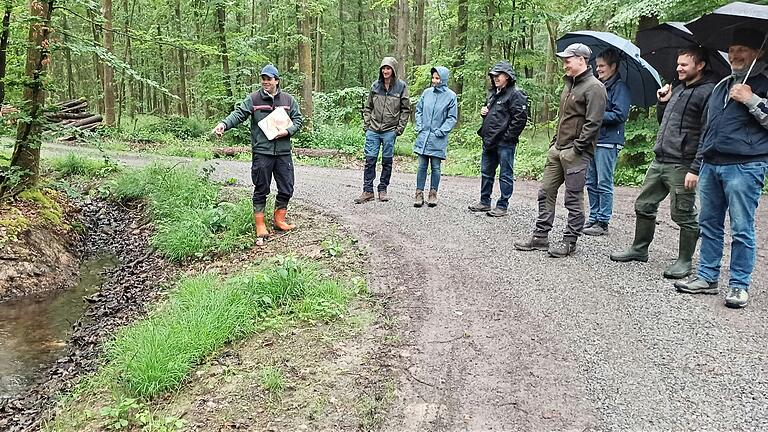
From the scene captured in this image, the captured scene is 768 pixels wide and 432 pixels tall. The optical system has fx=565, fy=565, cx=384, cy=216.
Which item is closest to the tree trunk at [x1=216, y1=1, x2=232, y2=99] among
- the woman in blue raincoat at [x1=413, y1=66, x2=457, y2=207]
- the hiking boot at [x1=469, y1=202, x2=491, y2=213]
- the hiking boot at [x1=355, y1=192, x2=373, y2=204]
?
the hiking boot at [x1=355, y1=192, x2=373, y2=204]

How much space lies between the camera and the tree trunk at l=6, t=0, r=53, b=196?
7.77m

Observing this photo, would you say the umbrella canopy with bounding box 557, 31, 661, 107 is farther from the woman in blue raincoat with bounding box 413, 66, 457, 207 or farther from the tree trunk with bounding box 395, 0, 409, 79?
the tree trunk with bounding box 395, 0, 409, 79

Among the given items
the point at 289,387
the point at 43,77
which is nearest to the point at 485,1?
the point at 43,77

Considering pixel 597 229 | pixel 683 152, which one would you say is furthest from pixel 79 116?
pixel 683 152

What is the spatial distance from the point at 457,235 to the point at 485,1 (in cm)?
1287

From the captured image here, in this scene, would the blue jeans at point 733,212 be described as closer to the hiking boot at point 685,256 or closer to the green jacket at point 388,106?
the hiking boot at point 685,256

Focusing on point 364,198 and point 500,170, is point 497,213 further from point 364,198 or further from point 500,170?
point 364,198

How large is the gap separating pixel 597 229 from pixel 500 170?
1.53m

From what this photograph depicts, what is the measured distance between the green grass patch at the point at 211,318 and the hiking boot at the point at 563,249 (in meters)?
2.31

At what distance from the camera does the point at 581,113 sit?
238 inches

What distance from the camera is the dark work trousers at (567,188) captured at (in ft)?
20.0

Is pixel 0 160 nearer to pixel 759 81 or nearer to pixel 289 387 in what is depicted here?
pixel 289 387

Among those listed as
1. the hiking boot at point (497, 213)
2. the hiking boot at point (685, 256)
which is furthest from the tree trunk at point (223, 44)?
the hiking boot at point (685, 256)

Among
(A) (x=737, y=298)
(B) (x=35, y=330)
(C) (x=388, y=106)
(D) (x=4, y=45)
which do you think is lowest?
(B) (x=35, y=330)
